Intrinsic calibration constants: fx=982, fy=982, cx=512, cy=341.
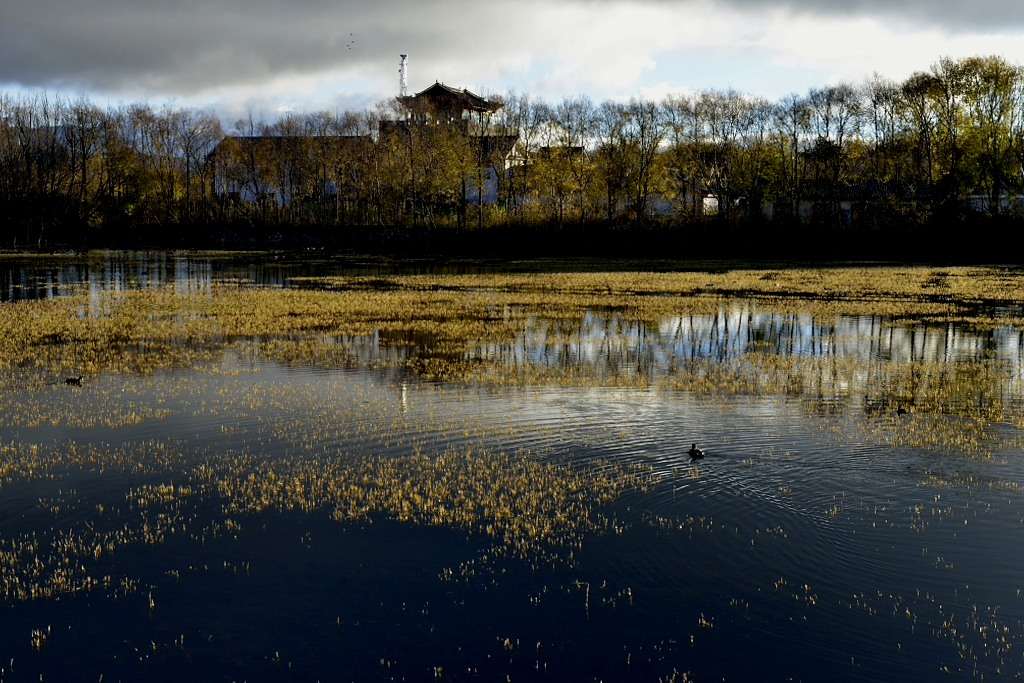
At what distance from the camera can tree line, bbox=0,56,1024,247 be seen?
83562 mm

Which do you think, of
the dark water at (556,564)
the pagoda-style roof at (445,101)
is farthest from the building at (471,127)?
the dark water at (556,564)

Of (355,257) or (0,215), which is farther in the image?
(0,215)

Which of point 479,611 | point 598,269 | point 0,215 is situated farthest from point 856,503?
point 0,215

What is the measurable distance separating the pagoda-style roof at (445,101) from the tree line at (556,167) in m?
2.23

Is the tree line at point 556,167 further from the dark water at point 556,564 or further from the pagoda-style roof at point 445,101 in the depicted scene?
the dark water at point 556,564

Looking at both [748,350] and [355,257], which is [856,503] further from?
[355,257]

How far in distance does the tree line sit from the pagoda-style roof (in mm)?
2229

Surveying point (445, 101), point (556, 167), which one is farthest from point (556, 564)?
point (445, 101)

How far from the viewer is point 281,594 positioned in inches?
400

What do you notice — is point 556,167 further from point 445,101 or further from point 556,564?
point 556,564

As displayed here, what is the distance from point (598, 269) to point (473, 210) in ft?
117

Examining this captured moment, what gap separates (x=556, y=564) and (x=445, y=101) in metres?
108

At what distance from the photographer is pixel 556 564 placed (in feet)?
35.9

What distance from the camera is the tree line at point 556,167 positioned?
83562 millimetres
